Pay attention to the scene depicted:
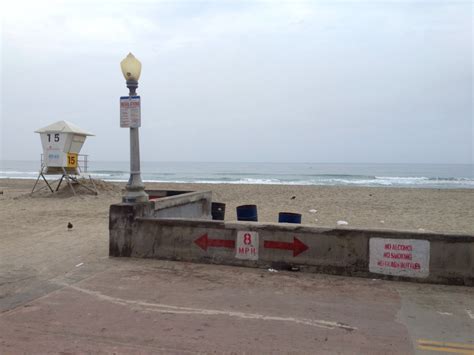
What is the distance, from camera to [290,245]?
21.8ft

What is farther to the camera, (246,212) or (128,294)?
(246,212)

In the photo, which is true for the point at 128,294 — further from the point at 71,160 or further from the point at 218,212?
the point at 71,160

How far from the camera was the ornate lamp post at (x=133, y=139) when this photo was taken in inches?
299

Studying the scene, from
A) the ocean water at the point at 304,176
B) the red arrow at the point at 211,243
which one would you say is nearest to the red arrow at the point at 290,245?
the red arrow at the point at 211,243

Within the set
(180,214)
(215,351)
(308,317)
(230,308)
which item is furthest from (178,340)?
(180,214)

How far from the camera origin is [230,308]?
5.02m

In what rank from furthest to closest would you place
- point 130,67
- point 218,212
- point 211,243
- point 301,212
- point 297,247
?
point 301,212 < point 218,212 < point 130,67 < point 211,243 < point 297,247

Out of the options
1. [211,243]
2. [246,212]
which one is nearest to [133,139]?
[211,243]

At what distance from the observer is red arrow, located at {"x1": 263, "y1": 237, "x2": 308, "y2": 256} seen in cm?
659

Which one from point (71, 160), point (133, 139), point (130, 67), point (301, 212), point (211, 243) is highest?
point (130, 67)

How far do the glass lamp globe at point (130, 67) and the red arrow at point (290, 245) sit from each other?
3.68m

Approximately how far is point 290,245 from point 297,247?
11 cm

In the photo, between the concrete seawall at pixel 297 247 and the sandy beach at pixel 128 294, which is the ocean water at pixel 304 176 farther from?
the sandy beach at pixel 128 294

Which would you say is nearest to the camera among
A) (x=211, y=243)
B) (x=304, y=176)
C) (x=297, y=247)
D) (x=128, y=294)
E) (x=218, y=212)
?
(x=128, y=294)
